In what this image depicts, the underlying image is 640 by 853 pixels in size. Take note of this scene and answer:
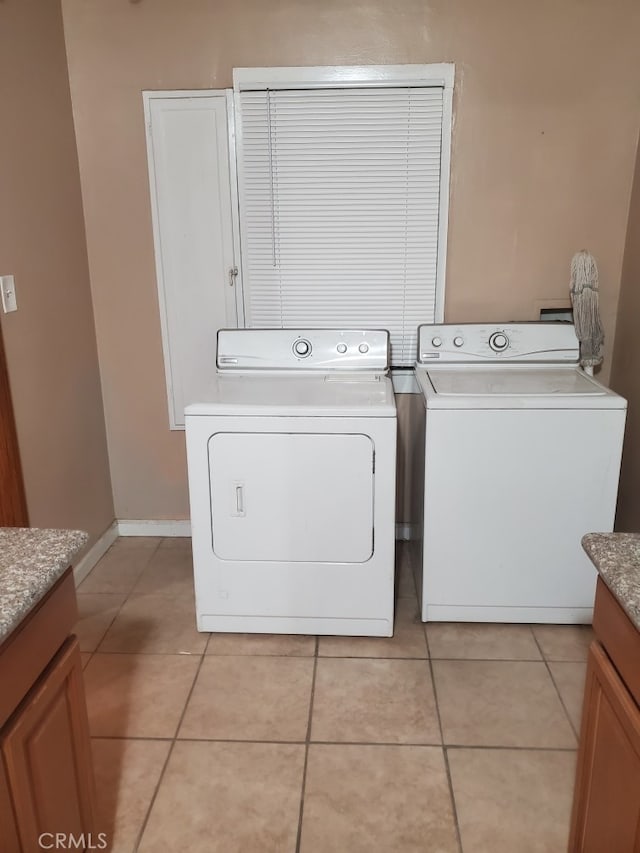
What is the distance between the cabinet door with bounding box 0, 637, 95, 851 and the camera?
3.77 ft

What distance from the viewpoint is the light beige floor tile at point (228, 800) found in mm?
1675

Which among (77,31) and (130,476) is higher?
(77,31)

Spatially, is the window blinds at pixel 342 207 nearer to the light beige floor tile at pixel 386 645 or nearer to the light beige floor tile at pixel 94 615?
the light beige floor tile at pixel 386 645

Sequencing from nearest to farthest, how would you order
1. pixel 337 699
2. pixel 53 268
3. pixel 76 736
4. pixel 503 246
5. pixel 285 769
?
pixel 76 736 → pixel 285 769 → pixel 337 699 → pixel 53 268 → pixel 503 246

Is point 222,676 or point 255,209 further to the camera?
point 255,209

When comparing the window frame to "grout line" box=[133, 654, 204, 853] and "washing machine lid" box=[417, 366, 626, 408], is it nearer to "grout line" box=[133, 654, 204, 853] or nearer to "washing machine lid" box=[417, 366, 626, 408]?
"washing machine lid" box=[417, 366, 626, 408]

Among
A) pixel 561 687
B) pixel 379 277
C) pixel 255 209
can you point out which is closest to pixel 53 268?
pixel 255 209

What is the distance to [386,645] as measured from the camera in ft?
8.05

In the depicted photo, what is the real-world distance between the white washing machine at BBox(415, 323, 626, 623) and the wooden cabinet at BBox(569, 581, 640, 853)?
1.06m

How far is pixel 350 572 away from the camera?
2410 mm

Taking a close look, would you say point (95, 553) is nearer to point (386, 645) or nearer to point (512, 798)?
point (386, 645)

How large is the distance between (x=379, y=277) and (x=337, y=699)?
173 cm

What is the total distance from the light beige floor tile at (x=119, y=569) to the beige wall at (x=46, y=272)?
0.18m

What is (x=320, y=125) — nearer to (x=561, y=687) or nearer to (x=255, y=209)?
(x=255, y=209)
